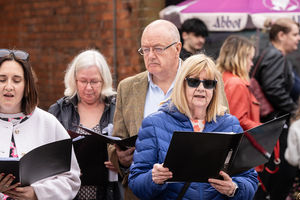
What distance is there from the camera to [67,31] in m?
8.32

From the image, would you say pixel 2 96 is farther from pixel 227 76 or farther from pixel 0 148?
pixel 227 76

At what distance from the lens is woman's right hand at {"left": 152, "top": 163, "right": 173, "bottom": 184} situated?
10.2 feet

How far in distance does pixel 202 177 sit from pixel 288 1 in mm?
3892

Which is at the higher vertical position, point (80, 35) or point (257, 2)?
point (257, 2)

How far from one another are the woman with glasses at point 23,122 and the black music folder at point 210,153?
34.0 inches

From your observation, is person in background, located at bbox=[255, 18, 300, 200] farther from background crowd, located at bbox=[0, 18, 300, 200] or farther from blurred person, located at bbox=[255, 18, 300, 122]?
background crowd, located at bbox=[0, 18, 300, 200]

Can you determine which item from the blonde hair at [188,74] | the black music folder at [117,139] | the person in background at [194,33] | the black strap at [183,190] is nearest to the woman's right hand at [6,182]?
the black music folder at [117,139]

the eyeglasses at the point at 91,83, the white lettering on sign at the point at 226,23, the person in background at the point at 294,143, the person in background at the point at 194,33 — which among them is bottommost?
the person in background at the point at 294,143

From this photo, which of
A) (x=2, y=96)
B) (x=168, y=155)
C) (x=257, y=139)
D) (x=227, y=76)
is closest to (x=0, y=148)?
(x=2, y=96)

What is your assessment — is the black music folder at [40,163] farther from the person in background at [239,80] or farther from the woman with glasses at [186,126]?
the person in background at [239,80]

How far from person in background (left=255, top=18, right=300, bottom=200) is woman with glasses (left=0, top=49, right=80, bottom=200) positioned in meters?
3.43

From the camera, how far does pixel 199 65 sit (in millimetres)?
3430

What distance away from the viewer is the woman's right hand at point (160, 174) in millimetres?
3119

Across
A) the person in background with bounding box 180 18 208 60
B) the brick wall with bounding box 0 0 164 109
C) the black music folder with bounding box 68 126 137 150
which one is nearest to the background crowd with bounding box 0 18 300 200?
the black music folder with bounding box 68 126 137 150
